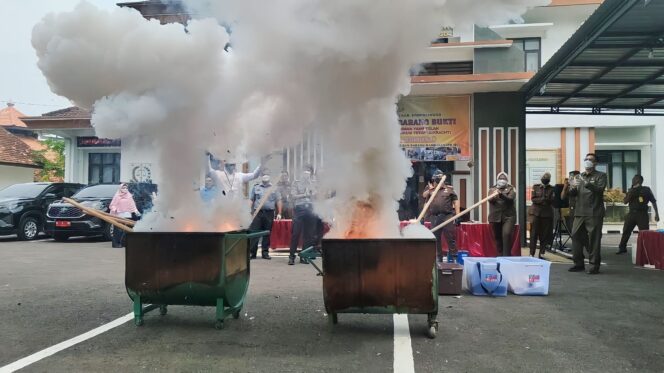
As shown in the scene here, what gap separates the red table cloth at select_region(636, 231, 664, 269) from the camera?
29.7ft

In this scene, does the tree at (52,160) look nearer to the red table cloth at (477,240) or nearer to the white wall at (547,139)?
the white wall at (547,139)

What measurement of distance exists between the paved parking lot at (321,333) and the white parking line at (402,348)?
0.06 metres

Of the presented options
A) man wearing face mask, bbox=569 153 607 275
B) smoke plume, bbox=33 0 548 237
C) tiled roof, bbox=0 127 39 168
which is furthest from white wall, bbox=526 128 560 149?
tiled roof, bbox=0 127 39 168

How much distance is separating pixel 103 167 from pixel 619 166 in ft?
→ 72.2

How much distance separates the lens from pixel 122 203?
1262 cm

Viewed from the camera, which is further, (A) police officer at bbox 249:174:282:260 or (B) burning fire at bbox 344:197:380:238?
(A) police officer at bbox 249:174:282:260

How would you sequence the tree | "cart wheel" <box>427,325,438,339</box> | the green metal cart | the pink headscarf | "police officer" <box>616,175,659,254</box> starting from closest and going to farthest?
"cart wheel" <box>427,325,438,339</box>
the green metal cart
"police officer" <box>616,175,659,254</box>
the pink headscarf
the tree

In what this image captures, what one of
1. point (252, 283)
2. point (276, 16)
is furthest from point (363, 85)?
point (252, 283)

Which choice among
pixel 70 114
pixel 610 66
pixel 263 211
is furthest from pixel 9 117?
pixel 610 66

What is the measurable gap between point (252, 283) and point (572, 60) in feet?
22.7

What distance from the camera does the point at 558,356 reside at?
4148mm

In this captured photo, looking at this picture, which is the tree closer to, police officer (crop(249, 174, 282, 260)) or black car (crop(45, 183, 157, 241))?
black car (crop(45, 183, 157, 241))

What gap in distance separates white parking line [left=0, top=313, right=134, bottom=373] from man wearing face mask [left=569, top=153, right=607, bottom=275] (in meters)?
7.17

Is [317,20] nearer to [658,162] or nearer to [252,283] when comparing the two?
[252,283]
